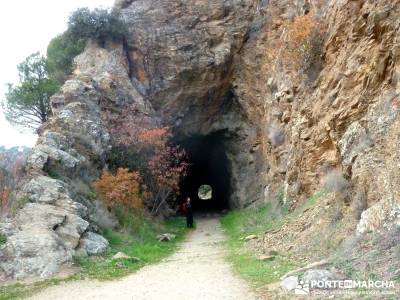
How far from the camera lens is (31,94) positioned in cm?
2547

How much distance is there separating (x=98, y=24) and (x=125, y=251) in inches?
683

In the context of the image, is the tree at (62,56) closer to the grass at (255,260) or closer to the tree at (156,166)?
the tree at (156,166)

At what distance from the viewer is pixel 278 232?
12852mm

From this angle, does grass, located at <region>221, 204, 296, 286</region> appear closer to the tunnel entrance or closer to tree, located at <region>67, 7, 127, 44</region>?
the tunnel entrance

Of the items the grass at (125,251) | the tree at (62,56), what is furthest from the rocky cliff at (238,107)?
the tree at (62,56)

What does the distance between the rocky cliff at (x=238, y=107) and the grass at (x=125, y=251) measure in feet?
1.97

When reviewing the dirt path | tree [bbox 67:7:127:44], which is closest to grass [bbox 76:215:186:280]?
the dirt path

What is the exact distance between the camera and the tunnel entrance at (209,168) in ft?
98.7

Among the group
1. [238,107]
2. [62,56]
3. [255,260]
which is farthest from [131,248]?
[62,56]

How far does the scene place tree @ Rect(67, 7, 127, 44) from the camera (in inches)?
990

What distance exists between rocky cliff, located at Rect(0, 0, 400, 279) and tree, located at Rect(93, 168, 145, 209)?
0.74 m

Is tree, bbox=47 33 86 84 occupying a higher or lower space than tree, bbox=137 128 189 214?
higher

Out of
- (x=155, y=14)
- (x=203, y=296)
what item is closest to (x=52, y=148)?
(x=203, y=296)

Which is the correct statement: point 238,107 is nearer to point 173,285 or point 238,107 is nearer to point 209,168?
point 209,168
